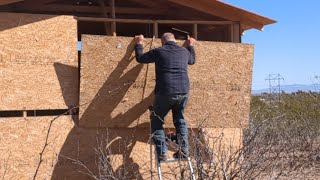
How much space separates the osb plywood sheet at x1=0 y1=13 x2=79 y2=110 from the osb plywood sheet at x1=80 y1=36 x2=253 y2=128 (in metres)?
0.34

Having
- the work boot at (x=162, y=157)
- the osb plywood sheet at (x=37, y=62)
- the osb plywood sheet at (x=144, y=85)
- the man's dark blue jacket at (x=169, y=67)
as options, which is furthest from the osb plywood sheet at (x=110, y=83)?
the work boot at (x=162, y=157)

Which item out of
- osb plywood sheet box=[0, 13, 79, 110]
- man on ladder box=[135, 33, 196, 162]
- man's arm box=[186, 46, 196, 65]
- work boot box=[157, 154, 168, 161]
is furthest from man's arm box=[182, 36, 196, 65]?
osb plywood sheet box=[0, 13, 79, 110]

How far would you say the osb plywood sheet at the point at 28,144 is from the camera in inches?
306

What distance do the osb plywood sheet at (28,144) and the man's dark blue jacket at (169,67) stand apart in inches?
66.0

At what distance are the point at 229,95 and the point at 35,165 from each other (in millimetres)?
3542

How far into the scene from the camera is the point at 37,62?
7.96 metres

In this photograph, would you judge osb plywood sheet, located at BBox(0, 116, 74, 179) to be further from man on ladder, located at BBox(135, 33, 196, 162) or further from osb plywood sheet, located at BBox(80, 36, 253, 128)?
man on ladder, located at BBox(135, 33, 196, 162)

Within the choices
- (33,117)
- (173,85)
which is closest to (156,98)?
(173,85)

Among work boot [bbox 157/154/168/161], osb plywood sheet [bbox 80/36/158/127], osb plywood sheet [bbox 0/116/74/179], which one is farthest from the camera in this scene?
osb plywood sheet [bbox 80/36/158/127]

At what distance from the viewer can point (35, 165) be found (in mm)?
7961

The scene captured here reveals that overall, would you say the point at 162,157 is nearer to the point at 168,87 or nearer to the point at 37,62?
the point at 168,87

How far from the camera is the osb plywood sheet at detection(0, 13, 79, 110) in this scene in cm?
779

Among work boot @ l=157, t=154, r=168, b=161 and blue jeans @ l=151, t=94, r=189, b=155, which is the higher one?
blue jeans @ l=151, t=94, r=189, b=155

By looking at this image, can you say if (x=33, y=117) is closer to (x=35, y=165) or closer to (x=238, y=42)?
(x=35, y=165)
